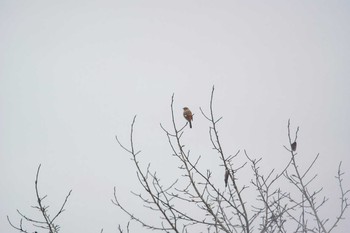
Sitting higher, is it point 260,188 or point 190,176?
point 260,188

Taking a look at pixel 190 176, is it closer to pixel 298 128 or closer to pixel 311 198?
pixel 298 128

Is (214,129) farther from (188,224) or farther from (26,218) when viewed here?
(26,218)

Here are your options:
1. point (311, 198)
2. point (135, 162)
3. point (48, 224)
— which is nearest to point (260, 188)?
point (311, 198)

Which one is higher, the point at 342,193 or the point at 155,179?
the point at 342,193

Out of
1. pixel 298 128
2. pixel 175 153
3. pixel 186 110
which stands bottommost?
pixel 175 153

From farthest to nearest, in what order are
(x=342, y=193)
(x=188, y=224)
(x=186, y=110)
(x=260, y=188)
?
1. (x=186, y=110)
2. (x=342, y=193)
3. (x=260, y=188)
4. (x=188, y=224)

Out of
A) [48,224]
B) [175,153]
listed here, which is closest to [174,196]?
[175,153]

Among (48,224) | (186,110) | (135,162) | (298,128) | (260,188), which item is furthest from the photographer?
(186,110)

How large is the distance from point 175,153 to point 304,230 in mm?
2171

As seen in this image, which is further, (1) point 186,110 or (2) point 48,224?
(1) point 186,110

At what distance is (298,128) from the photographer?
13.1 feet

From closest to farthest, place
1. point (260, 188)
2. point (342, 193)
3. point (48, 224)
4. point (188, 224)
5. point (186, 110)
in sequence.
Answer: point (48, 224) → point (188, 224) → point (260, 188) → point (342, 193) → point (186, 110)

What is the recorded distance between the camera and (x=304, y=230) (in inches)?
163

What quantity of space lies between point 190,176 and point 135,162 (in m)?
0.60
